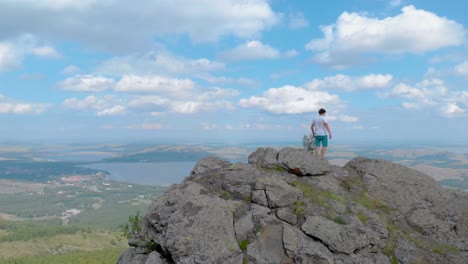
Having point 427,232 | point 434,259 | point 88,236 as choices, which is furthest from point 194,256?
point 88,236

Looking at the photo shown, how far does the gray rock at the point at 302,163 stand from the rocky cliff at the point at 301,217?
6cm

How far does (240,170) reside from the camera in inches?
808

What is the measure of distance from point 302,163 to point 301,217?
16.0 ft

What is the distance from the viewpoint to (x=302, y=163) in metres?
21.2

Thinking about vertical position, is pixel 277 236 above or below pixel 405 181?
below

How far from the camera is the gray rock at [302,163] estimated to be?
21.0 metres

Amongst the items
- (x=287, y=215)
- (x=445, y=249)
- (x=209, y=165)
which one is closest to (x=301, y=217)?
(x=287, y=215)

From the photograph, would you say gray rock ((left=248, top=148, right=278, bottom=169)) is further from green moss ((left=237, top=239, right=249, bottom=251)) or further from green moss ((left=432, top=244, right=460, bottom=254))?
green moss ((left=432, top=244, right=460, bottom=254))

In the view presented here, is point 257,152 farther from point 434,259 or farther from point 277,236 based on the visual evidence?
point 434,259

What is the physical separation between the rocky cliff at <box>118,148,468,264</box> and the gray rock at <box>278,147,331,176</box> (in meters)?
0.06

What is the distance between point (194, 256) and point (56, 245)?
156 meters

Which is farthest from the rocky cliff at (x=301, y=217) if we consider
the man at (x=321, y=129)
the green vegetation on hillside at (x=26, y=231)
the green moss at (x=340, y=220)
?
the green vegetation on hillside at (x=26, y=231)

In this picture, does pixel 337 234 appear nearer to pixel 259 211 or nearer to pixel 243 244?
pixel 259 211

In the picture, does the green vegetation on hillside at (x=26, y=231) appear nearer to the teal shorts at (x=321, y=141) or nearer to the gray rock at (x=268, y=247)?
the teal shorts at (x=321, y=141)
